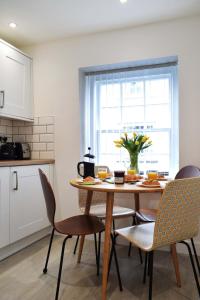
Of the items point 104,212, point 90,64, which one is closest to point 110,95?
point 90,64

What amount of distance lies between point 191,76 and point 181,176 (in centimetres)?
103

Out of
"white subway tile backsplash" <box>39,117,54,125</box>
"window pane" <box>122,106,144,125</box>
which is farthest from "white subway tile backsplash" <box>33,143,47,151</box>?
"window pane" <box>122,106,144,125</box>

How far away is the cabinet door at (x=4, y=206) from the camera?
232cm

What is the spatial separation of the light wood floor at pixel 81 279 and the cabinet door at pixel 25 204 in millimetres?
249

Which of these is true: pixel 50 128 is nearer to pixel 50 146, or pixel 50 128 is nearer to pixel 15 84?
pixel 50 146

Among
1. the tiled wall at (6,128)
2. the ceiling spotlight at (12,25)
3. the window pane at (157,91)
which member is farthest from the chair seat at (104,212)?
the ceiling spotlight at (12,25)

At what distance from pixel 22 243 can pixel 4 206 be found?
54 cm

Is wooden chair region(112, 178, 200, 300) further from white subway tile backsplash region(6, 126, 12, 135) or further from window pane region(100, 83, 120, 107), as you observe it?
white subway tile backsplash region(6, 126, 12, 135)

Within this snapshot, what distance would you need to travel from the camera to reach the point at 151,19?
2.59 m

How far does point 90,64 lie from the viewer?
2.93 metres

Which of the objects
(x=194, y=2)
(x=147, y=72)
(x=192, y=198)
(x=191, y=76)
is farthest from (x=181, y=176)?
(x=194, y=2)

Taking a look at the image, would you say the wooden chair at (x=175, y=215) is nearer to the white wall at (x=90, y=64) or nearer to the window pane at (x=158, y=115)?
the white wall at (x=90, y=64)

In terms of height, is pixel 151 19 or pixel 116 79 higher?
pixel 151 19

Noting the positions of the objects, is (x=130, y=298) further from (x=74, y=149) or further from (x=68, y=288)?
Answer: (x=74, y=149)
